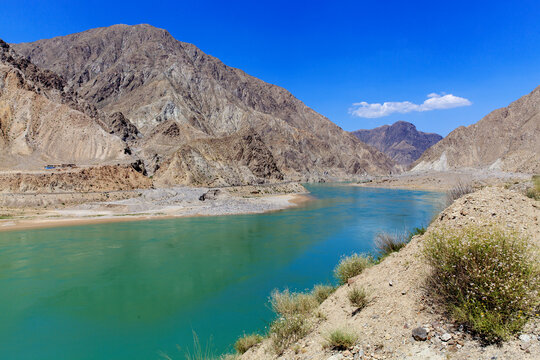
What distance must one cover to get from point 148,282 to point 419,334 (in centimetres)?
1367

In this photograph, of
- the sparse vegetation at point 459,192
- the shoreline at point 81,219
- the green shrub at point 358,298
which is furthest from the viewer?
the shoreline at point 81,219

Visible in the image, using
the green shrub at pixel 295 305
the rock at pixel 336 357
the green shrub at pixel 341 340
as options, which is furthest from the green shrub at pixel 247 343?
the rock at pixel 336 357

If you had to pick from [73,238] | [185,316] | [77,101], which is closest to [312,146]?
[77,101]

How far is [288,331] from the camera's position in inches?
283

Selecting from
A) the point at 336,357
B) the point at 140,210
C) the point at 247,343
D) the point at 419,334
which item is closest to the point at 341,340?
the point at 336,357

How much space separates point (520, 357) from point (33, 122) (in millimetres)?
74988

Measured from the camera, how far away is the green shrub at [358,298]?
7505mm

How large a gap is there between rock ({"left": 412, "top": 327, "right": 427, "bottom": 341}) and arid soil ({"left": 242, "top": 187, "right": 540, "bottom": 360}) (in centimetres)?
7

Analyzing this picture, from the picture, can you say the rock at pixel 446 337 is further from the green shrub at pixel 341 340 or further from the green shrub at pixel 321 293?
the green shrub at pixel 321 293

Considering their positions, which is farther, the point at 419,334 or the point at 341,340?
the point at 341,340

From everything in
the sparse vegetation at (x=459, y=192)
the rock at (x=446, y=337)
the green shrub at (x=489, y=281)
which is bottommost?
the rock at (x=446, y=337)

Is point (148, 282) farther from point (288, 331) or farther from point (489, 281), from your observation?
point (489, 281)

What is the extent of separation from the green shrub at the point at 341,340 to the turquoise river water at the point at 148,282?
14.4ft

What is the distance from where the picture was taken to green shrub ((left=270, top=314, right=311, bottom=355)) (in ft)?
23.0
